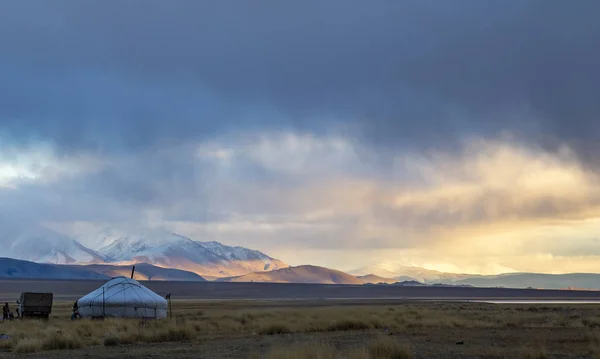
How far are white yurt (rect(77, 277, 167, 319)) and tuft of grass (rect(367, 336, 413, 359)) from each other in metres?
30.7

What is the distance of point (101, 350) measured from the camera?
26.3 meters

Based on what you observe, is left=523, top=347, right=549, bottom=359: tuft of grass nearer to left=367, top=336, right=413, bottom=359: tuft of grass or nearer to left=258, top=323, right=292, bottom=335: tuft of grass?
left=367, top=336, right=413, bottom=359: tuft of grass

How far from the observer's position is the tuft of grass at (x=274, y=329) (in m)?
34.0

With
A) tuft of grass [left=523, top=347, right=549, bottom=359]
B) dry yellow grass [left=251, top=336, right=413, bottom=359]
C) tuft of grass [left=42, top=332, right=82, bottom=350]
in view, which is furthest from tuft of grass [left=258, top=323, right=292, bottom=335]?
tuft of grass [left=523, top=347, right=549, bottom=359]

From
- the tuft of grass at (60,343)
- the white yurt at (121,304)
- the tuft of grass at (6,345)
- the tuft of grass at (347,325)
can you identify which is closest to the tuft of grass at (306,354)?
the tuft of grass at (60,343)

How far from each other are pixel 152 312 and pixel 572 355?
33.5 metres

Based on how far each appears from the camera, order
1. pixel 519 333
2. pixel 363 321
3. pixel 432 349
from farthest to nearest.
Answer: pixel 363 321 < pixel 519 333 < pixel 432 349

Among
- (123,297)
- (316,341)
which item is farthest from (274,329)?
(123,297)

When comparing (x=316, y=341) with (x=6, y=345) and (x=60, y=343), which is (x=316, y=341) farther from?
(x=6, y=345)

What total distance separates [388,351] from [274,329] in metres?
14.4

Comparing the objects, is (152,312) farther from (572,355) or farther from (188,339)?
(572,355)

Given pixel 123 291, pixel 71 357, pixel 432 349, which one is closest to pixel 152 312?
pixel 123 291

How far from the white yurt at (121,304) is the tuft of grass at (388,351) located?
30.7 meters

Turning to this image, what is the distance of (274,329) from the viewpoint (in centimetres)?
3456
